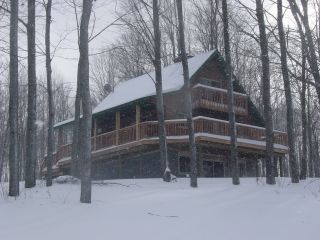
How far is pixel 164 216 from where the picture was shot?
949cm

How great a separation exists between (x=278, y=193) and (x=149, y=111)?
50.7ft

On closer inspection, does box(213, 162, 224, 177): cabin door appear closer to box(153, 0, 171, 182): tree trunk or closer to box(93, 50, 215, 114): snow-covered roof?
box(93, 50, 215, 114): snow-covered roof

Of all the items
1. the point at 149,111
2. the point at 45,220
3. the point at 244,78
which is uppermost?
the point at 244,78

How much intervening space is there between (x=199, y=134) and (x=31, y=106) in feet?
29.3

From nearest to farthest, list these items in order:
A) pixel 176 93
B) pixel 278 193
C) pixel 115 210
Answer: pixel 115 210 < pixel 278 193 < pixel 176 93

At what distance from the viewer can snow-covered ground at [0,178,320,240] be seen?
827 cm

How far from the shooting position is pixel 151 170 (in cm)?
2605

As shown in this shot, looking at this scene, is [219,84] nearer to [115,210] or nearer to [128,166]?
[128,166]

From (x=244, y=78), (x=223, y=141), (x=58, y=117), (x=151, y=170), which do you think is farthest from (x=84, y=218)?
(x=58, y=117)

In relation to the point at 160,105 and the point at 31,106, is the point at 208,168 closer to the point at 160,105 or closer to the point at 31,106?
the point at 160,105

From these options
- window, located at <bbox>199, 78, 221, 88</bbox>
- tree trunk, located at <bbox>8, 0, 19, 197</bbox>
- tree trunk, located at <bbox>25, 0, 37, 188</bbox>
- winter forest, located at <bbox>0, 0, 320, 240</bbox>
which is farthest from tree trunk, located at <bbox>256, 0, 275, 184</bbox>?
window, located at <bbox>199, 78, 221, 88</bbox>

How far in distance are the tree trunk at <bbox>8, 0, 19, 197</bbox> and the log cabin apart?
988 cm

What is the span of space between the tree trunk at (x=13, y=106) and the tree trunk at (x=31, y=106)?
2.03 m

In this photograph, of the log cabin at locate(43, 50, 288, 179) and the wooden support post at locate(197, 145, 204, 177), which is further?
the log cabin at locate(43, 50, 288, 179)
